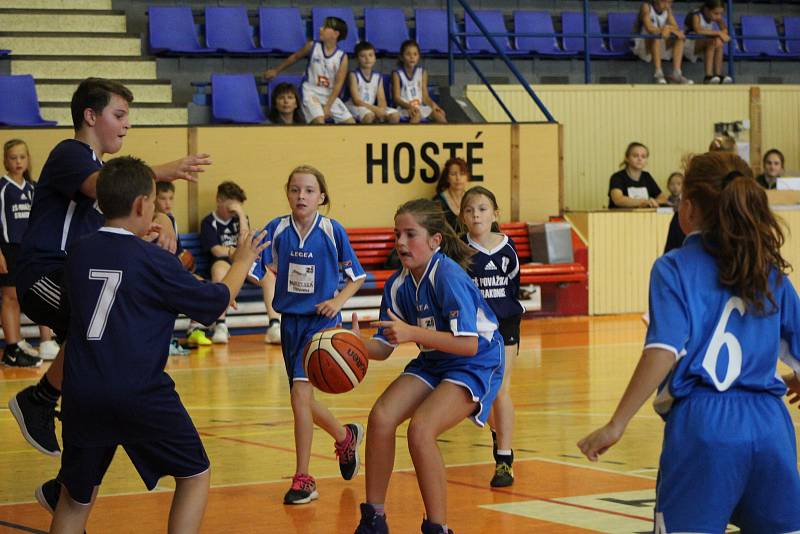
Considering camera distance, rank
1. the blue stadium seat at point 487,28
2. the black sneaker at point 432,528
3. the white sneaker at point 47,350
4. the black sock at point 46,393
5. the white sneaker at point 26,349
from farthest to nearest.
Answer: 1. the blue stadium seat at point 487,28
2. the white sneaker at point 47,350
3. the white sneaker at point 26,349
4. the black sock at point 46,393
5. the black sneaker at point 432,528


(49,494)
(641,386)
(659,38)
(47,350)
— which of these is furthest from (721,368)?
(659,38)

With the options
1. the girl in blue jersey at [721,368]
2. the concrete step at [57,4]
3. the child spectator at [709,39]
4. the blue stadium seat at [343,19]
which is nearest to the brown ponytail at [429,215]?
the girl in blue jersey at [721,368]

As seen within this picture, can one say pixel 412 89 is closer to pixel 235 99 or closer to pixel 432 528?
pixel 235 99

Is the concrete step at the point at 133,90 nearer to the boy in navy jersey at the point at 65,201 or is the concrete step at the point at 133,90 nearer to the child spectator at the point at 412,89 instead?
the child spectator at the point at 412,89

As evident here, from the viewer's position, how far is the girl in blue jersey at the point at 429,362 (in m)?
5.18

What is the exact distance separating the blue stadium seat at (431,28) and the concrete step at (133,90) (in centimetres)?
353

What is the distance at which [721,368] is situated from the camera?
360cm

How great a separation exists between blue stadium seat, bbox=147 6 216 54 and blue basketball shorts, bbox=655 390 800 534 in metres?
12.9

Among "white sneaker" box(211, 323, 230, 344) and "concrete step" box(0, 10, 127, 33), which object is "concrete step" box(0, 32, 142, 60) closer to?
"concrete step" box(0, 10, 127, 33)

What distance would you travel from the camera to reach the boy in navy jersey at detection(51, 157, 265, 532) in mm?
4410

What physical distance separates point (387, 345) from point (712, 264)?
79.9 inches

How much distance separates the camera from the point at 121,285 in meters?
4.43

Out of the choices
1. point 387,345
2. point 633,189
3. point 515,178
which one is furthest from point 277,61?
point 387,345

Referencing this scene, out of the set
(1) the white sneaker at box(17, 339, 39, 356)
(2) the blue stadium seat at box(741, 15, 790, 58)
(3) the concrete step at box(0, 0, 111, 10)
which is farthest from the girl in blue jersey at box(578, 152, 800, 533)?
(2) the blue stadium seat at box(741, 15, 790, 58)
